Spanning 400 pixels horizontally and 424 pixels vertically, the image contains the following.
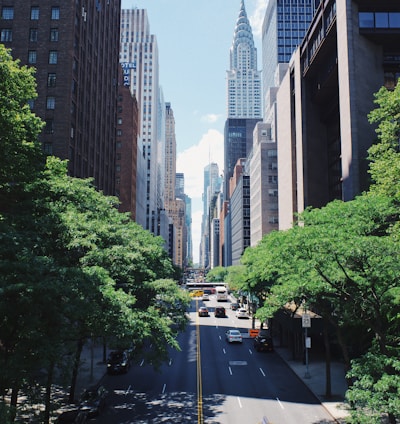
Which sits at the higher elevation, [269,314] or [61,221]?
[61,221]

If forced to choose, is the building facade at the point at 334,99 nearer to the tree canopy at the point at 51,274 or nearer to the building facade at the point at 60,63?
the tree canopy at the point at 51,274

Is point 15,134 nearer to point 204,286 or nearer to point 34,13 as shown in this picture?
point 34,13

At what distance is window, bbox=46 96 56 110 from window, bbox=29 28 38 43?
27.4 ft

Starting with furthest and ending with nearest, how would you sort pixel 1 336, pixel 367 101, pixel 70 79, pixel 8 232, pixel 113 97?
1. pixel 113 97
2. pixel 70 79
3. pixel 367 101
4. pixel 8 232
5. pixel 1 336

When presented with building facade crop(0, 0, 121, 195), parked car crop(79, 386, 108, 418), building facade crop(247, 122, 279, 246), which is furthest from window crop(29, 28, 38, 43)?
building facade crop(247, 122, 279, 246)

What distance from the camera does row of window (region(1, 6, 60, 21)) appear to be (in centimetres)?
5759

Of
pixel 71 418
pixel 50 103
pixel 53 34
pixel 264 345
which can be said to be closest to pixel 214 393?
pixel 71 418

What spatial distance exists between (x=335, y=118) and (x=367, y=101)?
51.8 feet

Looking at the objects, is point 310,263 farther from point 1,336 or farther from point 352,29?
point 352,29

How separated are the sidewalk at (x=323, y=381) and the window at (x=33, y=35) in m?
49.7

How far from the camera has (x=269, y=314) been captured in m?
33.1

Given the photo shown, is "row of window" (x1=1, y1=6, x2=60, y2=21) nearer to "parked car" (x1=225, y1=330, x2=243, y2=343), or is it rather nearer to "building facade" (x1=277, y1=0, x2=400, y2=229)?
"building facade" (x1=277, y1=0, x2=400, y2=229)

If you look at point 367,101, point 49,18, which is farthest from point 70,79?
point 367,101

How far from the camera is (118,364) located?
3578 centimetres
